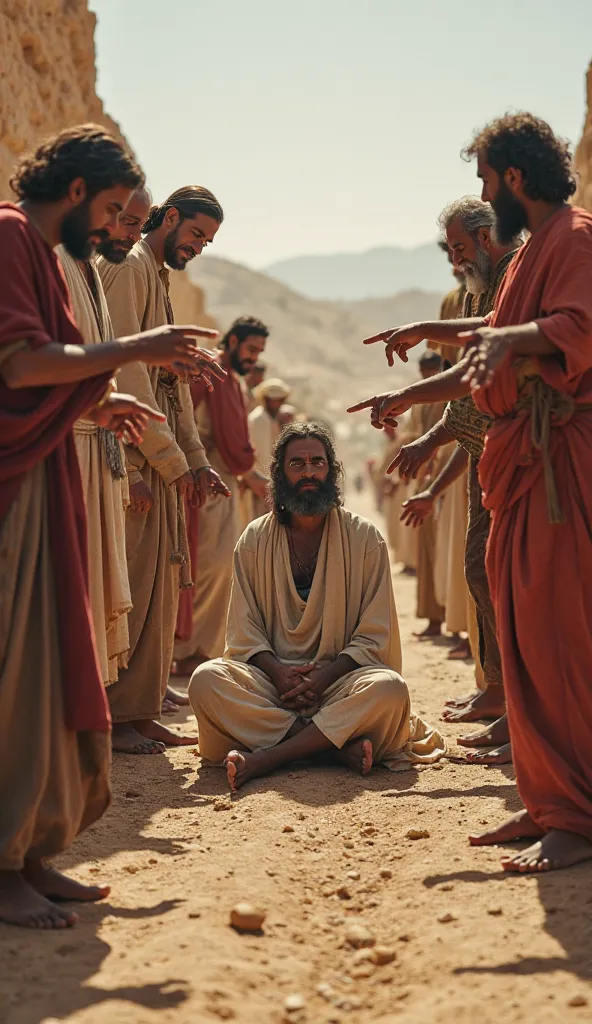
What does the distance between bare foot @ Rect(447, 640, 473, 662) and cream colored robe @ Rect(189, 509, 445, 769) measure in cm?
334

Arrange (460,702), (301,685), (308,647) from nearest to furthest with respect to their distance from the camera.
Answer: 1. (301,685)
2. (308,647)
3. (460,702)

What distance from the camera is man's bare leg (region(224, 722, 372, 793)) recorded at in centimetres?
515

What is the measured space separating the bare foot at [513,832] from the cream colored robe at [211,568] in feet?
15.0

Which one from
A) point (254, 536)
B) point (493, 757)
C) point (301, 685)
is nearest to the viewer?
point (301, 685)

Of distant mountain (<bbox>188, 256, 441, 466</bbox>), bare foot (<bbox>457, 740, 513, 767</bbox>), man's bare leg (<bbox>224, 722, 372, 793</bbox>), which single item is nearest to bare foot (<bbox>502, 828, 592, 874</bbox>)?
man's bare leg (<bbox>224, 722, 372, 793</bbox>)

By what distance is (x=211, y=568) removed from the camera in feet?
28.3

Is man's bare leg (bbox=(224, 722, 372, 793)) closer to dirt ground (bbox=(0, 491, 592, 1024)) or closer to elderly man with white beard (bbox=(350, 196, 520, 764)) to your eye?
dirt ground (bbox=(0, 491, 592, 1024))

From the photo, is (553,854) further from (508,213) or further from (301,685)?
(508,213)

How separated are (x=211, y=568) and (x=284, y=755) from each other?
3.45 m

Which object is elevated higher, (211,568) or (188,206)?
(188,206)

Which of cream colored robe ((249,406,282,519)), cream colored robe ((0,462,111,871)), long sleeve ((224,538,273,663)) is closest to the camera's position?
cream colored robe ((0,462,111,871))

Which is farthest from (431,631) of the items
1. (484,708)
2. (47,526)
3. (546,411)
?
(47,526)

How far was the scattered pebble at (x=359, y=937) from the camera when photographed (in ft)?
11.2

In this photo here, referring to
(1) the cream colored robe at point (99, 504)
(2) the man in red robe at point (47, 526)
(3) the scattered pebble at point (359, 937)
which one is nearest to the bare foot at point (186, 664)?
(1) the cream colored robe at point (99, 504)
